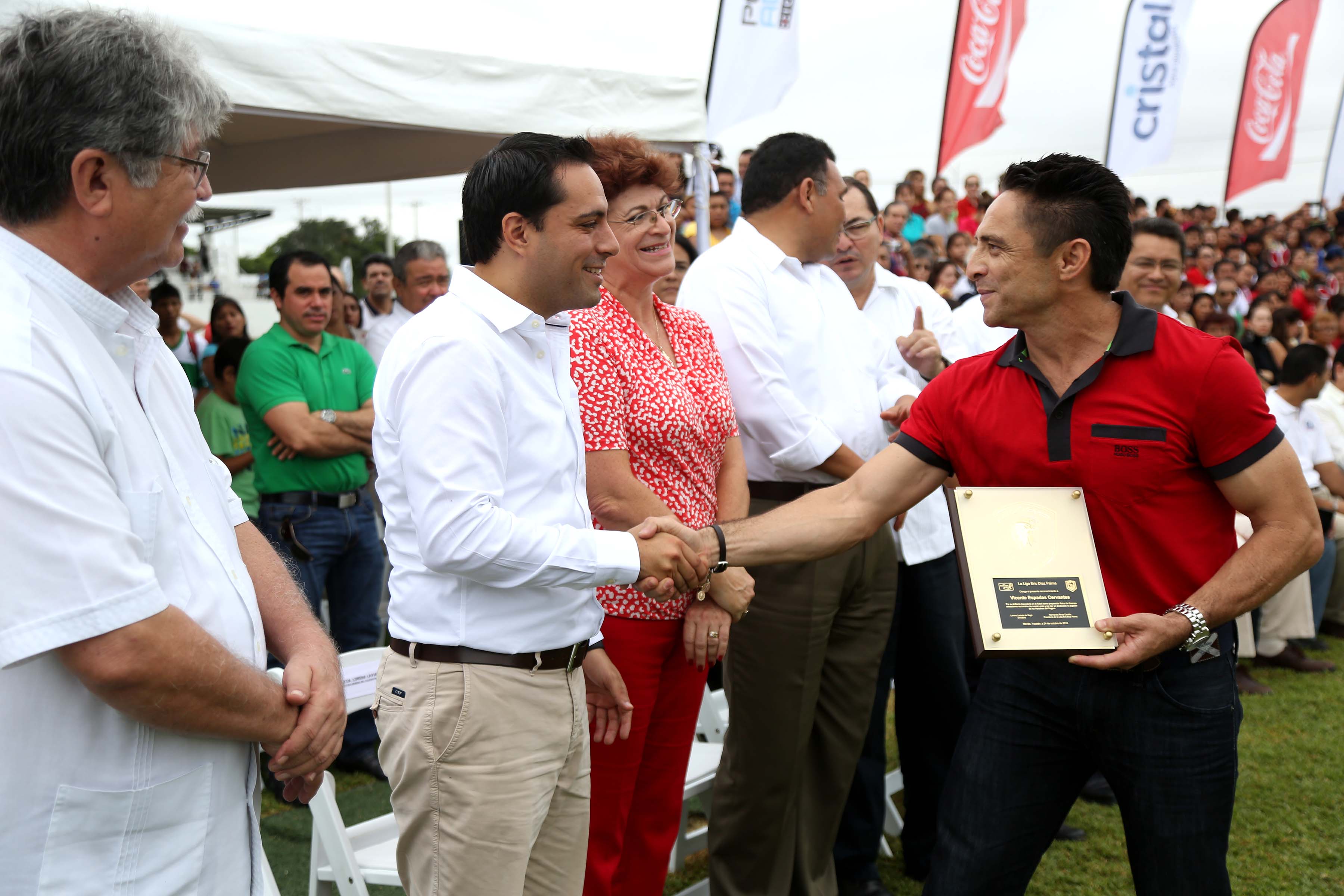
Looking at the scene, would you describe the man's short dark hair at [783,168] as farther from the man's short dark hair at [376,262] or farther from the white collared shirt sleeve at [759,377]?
the man's short dark hair at [376,262]

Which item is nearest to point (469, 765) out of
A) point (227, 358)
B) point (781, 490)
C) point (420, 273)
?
point (781, 490)

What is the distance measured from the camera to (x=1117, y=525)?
2354mm

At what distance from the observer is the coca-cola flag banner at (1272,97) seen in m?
19.0

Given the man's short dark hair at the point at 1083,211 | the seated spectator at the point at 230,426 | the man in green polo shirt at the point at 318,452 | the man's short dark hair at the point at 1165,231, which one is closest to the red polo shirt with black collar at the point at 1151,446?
the man's short dark hair at the point at 1083,211

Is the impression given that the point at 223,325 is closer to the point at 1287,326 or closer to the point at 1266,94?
the point at 1287,326

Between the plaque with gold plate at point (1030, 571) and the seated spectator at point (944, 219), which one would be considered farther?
the seated spectator at point (944, 219)

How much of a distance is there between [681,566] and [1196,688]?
1169mm

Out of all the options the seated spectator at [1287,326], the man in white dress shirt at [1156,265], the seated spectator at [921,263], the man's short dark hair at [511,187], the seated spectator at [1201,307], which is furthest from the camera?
the seated spectator at [1201,307]

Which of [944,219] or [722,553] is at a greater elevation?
[944,219]

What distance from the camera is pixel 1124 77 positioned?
15.3 m

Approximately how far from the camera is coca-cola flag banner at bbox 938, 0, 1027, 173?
13984mm

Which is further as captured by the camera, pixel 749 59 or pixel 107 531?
Result: pixel 749 59

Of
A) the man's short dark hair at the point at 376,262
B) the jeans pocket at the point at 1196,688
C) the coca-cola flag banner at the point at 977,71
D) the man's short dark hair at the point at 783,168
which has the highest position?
→ the coca-cola flag banner at the point at 977,71

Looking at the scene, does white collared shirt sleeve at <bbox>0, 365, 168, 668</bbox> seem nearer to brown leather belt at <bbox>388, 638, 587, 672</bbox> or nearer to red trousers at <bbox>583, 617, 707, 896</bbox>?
brown leather belt at <bbox>388, 638, 587, 672</bbox>
